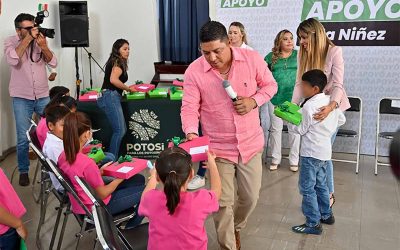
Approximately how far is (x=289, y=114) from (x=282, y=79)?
176 cm

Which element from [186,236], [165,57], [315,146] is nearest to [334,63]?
[315,146]

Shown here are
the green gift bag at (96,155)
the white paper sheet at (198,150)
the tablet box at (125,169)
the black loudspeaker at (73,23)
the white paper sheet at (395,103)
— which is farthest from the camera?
the black loudspeaker at (73,23)

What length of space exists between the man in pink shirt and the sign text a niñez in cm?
280

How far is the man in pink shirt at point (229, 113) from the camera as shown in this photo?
2.29 m

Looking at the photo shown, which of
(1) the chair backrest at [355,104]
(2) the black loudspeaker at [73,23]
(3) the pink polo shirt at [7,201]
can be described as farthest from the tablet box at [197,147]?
(2) the black loudspeaker at [73,23]

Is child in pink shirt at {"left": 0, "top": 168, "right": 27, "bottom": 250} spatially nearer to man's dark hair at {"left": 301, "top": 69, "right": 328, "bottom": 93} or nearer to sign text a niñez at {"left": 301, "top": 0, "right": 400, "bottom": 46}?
man's dark hair at {"left": 301, "top": 69, "right": 328, "bottom": 93}

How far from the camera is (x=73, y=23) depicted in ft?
19.1

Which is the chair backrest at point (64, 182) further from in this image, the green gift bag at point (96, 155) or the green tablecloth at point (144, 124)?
the green tablecloth at point (144, 124)

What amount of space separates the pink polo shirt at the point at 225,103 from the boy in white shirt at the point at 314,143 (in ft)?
1.57

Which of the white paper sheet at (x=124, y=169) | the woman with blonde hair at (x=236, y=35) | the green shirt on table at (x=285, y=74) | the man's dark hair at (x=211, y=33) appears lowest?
the white paper sheet at (x=124, y=169)

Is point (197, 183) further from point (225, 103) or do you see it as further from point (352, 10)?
point (352, 10)

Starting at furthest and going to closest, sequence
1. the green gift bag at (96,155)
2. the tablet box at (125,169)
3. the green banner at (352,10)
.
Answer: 1. the green banner at (352,10)
2. the green gift bag at (96,155)
3. the tablet box at (125,169)

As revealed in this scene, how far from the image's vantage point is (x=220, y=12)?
5.34 meters

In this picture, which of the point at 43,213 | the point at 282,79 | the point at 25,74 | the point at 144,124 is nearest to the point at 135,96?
the point at 144,124
